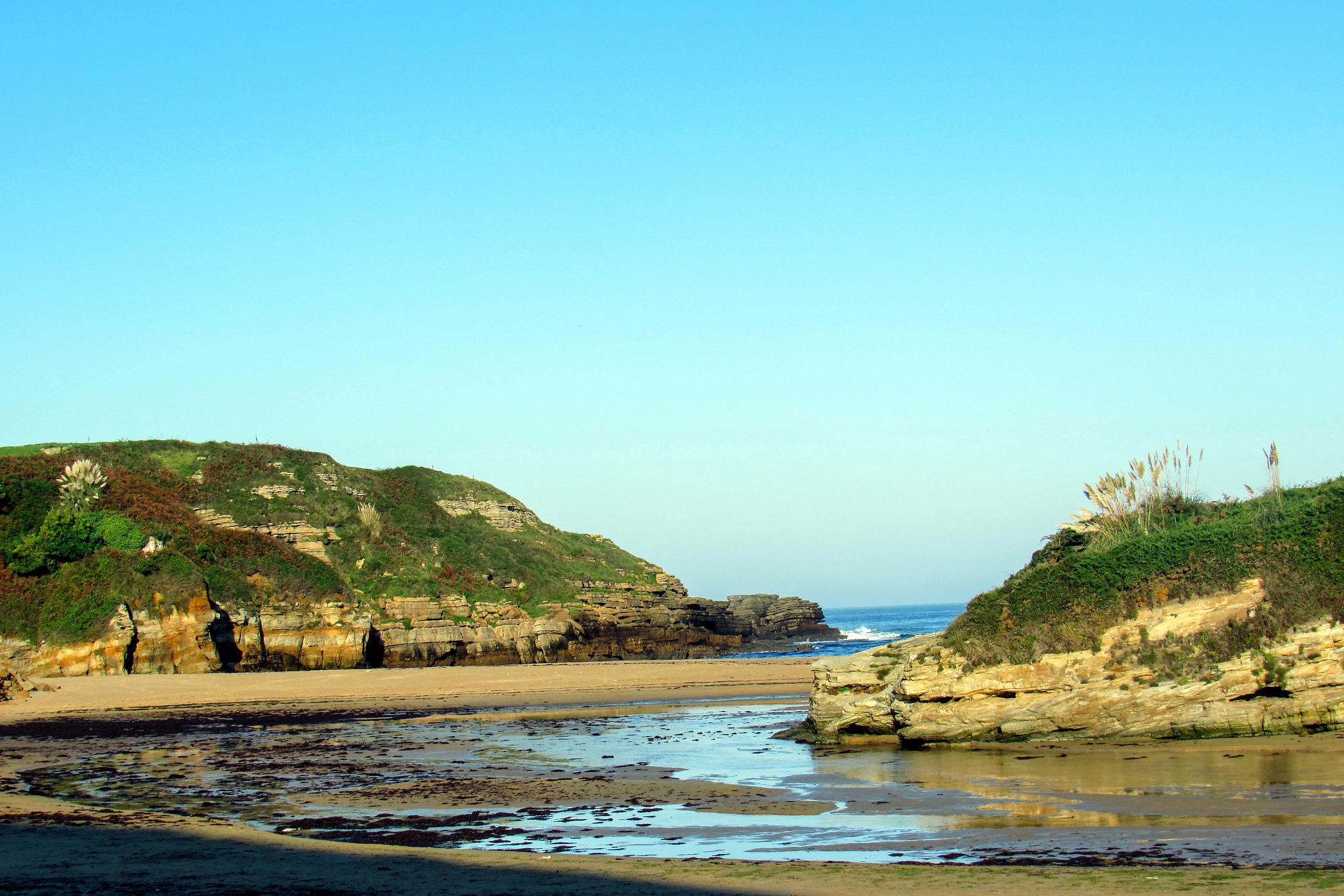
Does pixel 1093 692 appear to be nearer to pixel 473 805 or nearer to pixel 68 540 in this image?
pixel 473 805

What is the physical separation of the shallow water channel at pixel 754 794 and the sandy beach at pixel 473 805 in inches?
2.8

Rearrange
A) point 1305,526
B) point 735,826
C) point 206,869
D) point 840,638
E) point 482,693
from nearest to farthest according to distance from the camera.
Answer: point 206,869 → point 735,826 → point 1305,526 → point 482,693 → point 840,638

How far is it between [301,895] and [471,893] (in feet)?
4.93

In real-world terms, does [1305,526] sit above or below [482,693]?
above

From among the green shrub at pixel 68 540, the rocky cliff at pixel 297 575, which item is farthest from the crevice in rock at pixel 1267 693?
the green shrub at pixel 68 540

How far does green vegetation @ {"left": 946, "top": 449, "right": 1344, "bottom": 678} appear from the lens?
16.5 meters

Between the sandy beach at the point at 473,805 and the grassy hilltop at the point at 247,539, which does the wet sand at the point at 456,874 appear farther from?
the grassy hilltop at the point at 247,539

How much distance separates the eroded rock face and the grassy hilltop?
30.9m

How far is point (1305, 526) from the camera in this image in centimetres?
1736

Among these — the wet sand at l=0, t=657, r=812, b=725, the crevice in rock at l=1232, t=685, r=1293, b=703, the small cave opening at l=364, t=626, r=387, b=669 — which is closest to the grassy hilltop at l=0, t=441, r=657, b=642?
the small cave opening at l=364, t=626, r=387, b=669

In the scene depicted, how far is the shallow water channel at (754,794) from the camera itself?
417 inches

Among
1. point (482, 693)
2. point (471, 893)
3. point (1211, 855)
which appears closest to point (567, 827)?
point (471, 893)

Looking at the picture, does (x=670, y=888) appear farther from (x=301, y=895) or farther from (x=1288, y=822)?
(x=1288, y=822)

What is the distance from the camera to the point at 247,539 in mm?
52438
